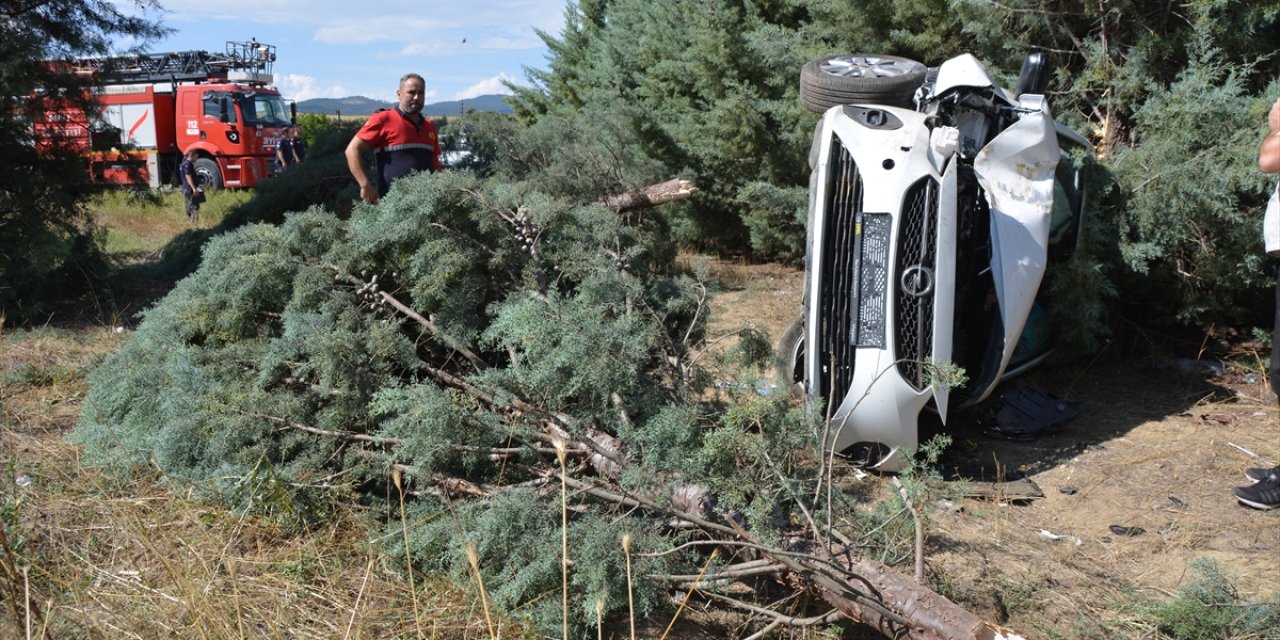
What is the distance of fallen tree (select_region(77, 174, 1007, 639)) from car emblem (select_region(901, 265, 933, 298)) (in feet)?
2.80

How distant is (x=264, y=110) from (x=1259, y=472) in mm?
22732

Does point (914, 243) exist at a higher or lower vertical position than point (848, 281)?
higher

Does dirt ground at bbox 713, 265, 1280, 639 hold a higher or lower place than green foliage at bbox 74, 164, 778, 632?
lower

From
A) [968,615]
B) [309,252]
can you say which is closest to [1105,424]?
[968,615]

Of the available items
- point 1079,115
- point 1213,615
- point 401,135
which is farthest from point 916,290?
point 401,135

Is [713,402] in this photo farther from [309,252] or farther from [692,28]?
[692,28]

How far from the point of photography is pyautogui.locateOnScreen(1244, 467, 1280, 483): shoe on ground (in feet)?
14.9

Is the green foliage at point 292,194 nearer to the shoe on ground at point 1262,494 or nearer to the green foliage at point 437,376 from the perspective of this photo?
the green foliage at point 437,376

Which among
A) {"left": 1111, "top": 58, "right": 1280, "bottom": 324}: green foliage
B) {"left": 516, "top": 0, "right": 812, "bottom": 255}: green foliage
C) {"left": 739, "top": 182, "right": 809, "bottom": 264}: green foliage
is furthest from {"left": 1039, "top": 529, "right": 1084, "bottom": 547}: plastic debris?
{"left": 516, "top": 0, "right": 812, "bottom": 255}: green foliage

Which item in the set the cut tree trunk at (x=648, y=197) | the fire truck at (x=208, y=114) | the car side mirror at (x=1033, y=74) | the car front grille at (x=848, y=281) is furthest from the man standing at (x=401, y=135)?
the fire truck at (x=208, y=114)

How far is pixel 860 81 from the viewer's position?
5.23 meters

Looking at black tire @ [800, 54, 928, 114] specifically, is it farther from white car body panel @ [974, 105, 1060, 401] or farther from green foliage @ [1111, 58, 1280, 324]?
green foliage @ [1111, 58, 1280, 324]

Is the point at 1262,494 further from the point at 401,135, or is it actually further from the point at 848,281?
the point at 401,135

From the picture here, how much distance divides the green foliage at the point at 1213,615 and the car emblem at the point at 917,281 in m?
1.73
